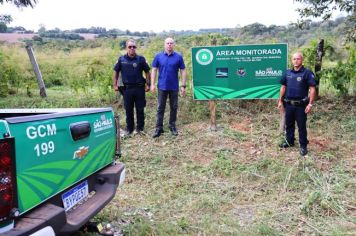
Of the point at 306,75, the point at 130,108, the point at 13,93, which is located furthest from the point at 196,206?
the point at 13,93

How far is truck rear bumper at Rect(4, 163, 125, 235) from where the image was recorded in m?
2.47

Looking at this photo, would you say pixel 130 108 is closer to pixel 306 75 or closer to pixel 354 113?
pixel 306 75

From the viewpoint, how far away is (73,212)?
3174 mm

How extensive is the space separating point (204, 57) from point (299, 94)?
2053 mm

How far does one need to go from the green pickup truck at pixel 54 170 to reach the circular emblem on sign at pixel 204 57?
3.64m

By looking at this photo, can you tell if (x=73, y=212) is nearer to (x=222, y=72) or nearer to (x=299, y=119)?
(x=299, y=119)

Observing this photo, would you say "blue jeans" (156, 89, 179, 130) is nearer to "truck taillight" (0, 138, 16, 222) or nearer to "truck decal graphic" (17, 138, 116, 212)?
"truck decal graphic" (17, 138, 116, 212)

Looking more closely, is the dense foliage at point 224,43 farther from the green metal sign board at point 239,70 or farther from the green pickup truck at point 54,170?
the green pickup truck at point 54,170

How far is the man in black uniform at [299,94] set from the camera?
571 centimetres

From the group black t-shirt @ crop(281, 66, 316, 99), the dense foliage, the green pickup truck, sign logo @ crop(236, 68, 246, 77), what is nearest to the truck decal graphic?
the green pickup truck

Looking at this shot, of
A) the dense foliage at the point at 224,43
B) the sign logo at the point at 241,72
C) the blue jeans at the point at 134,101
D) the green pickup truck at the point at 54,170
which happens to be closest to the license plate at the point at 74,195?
the green pickup truck at the point at 54,170

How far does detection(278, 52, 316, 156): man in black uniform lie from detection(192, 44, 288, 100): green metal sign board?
0.94 m

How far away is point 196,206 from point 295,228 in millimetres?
1136

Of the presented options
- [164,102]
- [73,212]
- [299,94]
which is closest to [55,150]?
[73,212]
